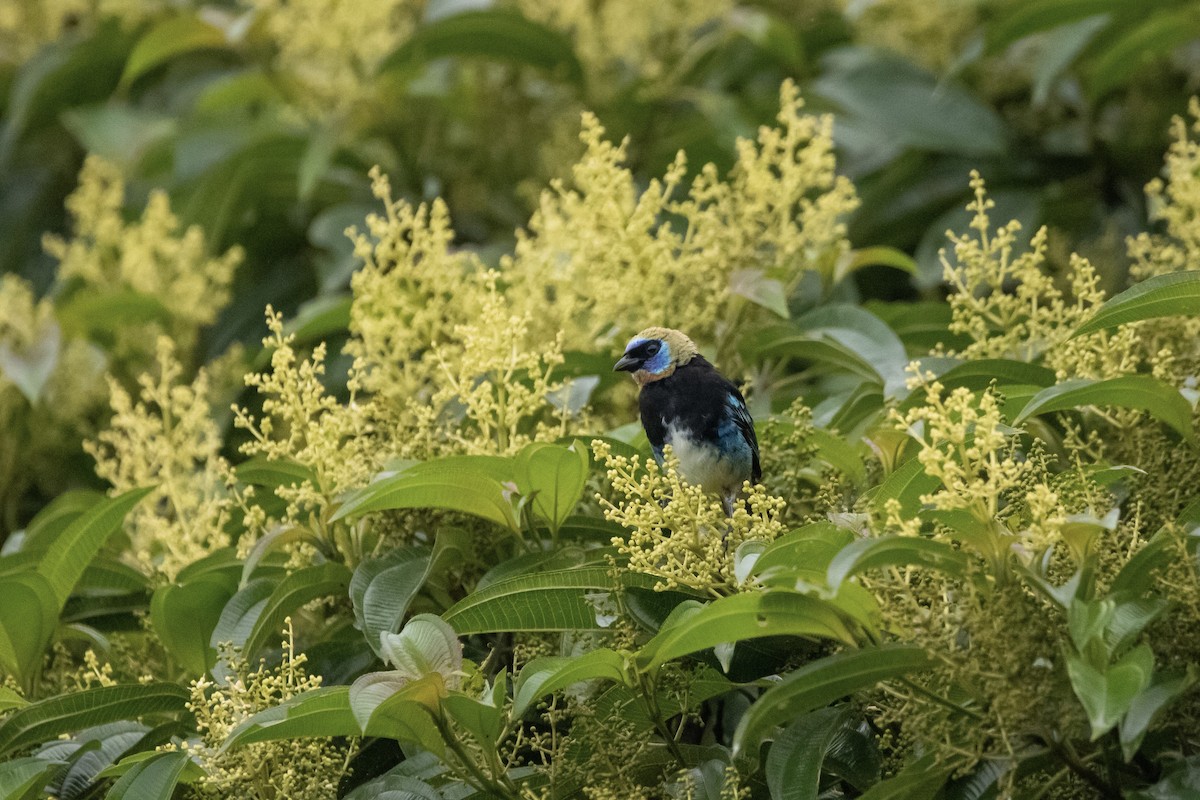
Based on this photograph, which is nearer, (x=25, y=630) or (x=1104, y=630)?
(x=1104, y=630)

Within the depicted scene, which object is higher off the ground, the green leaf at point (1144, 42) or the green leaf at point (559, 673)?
the green leaf at point (1144, 42)

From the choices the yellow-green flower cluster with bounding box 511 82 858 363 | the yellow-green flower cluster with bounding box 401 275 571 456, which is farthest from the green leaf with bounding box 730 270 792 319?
the yellow-green flower cluster with bounding box 401 275 571 456

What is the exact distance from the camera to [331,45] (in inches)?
159

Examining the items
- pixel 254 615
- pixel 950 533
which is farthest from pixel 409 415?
pixel 950 533

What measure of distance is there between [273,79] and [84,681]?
2119 mm

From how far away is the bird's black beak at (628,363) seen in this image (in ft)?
9.09

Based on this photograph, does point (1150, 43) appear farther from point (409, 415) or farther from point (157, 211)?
point (157, 211)

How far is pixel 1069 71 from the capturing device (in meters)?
4.18

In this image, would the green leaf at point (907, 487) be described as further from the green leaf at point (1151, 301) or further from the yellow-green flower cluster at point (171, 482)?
the yellow-green flower cluster at point (171, 482)

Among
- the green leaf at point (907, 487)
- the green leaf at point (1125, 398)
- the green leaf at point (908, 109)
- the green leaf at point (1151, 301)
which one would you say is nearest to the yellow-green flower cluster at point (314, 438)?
the green leaf at point (907, 487)

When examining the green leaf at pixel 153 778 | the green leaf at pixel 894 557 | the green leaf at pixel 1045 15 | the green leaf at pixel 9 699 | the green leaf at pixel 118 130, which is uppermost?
the green leaf at pixel 1045 15

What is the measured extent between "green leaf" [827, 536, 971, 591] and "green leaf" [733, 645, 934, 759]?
108 millimetres

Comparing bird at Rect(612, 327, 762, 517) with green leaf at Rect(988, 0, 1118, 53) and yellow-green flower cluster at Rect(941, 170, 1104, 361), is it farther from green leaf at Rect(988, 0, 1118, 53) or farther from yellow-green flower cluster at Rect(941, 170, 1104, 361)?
green leaf at Rect(988, 0, 1118, 53)

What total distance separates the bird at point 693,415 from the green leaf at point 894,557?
2.49 ft
